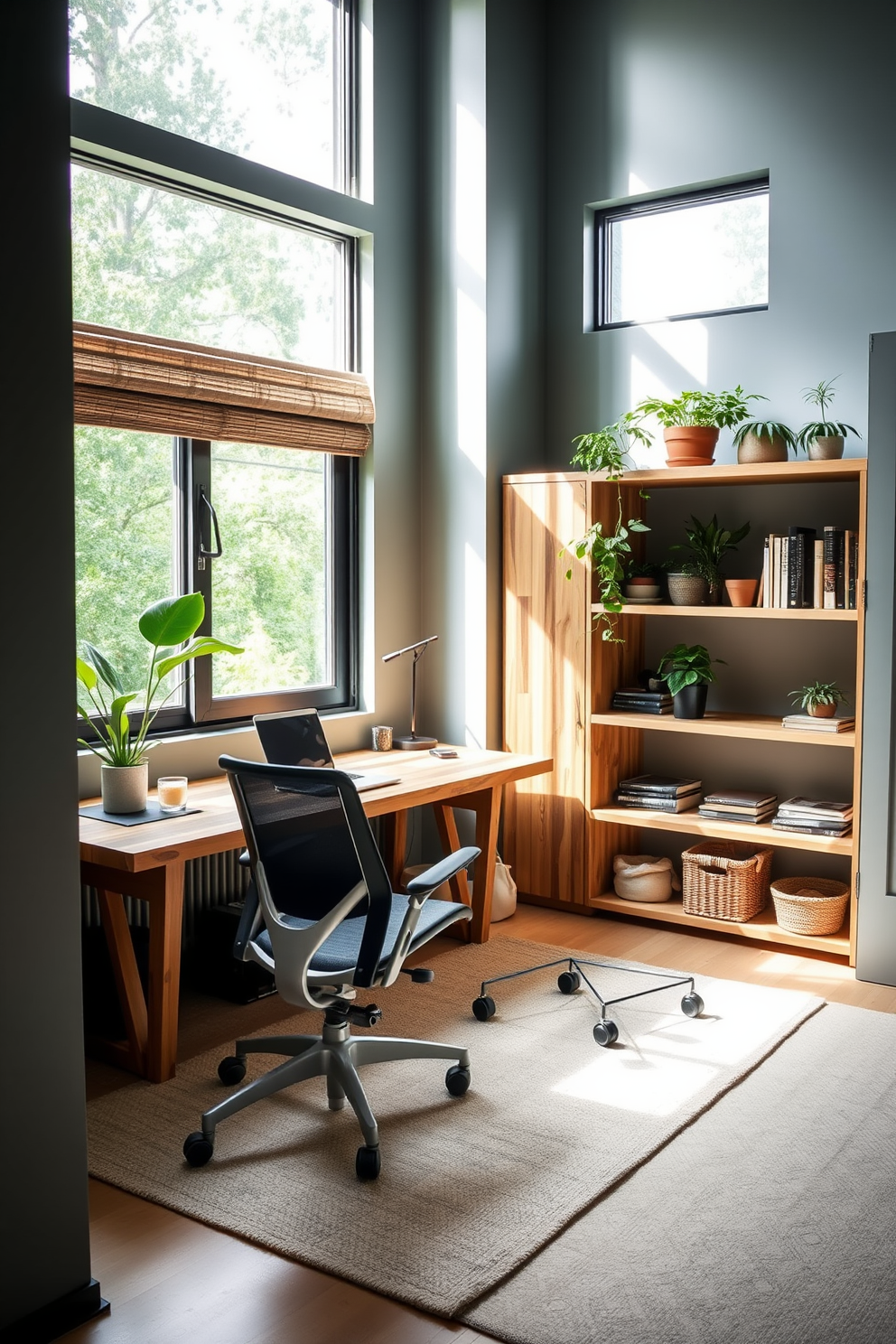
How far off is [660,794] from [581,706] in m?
0.44

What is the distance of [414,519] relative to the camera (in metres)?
4.74

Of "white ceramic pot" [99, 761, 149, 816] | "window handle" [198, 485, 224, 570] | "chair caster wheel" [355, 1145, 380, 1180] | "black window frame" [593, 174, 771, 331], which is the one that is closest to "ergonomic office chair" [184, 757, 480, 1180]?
"chair caster wheel" [355, 1145, 380, 1180]

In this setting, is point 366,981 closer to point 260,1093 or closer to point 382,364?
point 260,1093

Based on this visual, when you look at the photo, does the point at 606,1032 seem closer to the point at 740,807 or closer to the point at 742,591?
the point at 740,807

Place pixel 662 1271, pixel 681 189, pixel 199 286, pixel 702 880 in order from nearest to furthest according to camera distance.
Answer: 1. pixel 662 1271
2. pixel 199 286
3. pixel 702 880
4. pixel 681 189

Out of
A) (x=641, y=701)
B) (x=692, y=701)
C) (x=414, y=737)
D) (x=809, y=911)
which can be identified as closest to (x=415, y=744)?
(x=414, y=737)

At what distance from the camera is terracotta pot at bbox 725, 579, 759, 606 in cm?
412

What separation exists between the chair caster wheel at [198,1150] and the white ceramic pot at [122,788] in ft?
3.32

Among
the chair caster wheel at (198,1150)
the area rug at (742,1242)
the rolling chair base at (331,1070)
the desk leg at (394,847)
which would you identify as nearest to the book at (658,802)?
the desk leg at (394,847)

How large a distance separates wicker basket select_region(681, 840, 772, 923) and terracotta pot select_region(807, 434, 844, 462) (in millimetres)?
1431

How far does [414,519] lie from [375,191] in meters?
1.26

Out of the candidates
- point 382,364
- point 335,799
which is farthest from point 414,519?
point 335,799

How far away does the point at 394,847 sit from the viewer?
14.4 ft

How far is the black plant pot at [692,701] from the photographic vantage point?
4246 millimetres
